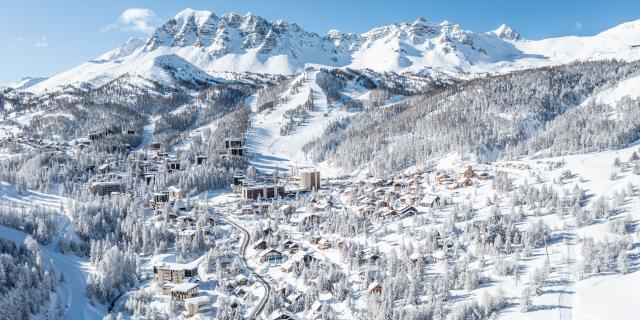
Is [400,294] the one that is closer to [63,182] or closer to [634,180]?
[634,180]

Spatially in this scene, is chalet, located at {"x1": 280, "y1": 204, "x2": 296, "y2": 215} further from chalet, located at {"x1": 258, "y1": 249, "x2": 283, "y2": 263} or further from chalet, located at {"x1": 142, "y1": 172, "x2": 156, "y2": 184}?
chalet, located at {"x1": 142, "y1": 172, "x2": 156, "y2": 184}

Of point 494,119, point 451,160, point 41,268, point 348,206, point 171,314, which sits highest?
point 494,119

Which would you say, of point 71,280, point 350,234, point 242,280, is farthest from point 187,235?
point 350,234

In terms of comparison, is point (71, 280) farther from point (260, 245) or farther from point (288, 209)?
point (288, 209)

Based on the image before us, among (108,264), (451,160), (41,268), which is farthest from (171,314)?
(451,160)

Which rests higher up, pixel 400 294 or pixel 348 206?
pixel 348 206

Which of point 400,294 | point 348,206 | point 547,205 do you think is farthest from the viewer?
point 348,206

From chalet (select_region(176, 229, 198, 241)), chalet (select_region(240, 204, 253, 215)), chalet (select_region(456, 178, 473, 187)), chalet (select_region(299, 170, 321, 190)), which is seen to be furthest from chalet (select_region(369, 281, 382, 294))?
chalet (select_region(299, 170, 321, 190))

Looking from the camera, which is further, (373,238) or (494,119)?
(494,119)

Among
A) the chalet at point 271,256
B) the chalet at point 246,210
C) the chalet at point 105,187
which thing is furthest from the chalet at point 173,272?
the chalet at point 105,187
